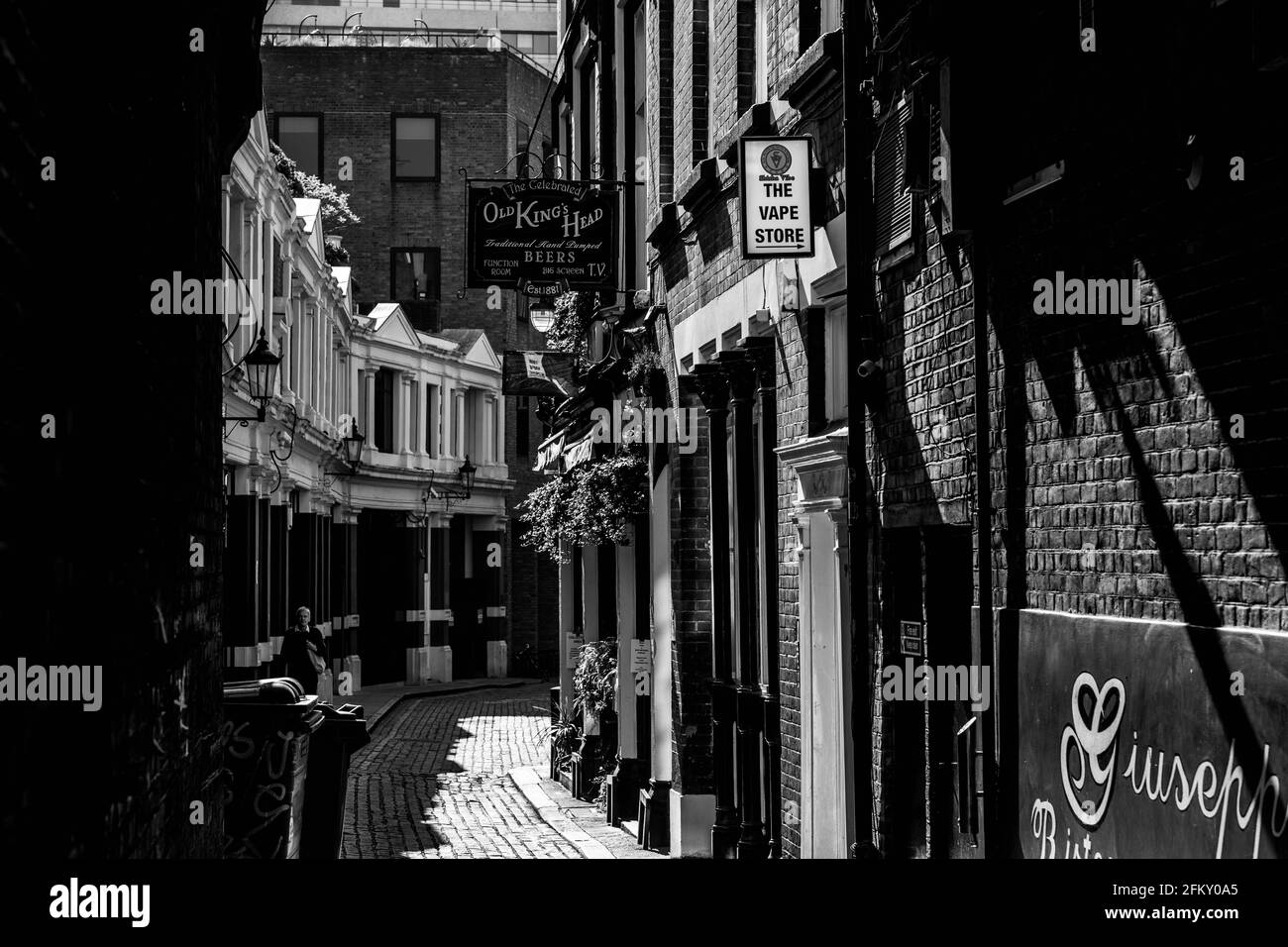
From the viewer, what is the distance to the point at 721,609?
12953 mm

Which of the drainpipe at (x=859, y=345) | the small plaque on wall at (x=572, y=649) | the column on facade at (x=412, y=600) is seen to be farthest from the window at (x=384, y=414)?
the drainpipe at (x=859, y=345)

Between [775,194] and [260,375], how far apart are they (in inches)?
609

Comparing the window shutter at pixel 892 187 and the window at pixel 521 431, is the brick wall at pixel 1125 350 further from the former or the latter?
the window at pixel 521 431

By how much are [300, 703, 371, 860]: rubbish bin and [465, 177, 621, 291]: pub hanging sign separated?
652cm

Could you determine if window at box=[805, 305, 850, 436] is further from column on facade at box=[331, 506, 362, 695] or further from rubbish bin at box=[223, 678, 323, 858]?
column on facade at box=[331, 506, 362, 695]

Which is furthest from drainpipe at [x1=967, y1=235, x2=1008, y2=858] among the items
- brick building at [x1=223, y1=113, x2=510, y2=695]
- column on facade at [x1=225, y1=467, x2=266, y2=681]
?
column on facade at [x1=225, y1=467, x2=266, y2=681]

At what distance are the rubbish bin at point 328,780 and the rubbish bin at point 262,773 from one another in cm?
81

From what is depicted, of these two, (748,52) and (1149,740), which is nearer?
(1149,740)

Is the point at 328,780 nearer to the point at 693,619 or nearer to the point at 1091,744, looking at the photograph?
the point at 693,619

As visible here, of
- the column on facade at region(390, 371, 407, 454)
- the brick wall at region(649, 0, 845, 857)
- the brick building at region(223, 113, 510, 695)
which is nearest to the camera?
the brick wall at region(649, 0, 845, 857)

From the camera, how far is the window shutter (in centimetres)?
845

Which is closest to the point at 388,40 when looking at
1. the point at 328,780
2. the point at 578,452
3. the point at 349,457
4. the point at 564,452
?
the point at 349,457

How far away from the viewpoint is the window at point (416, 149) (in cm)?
4694
